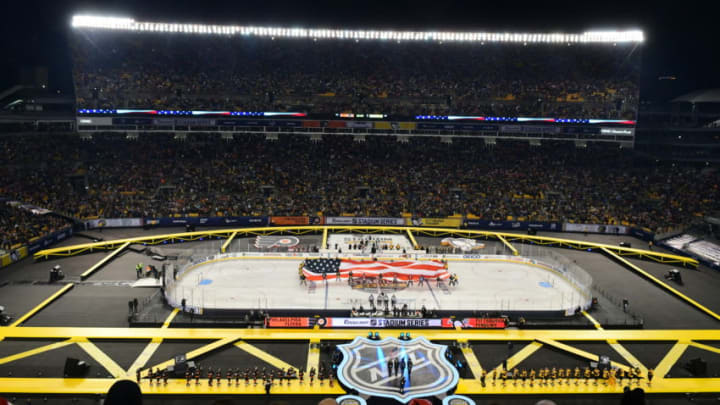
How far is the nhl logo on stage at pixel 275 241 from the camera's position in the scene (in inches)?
1661

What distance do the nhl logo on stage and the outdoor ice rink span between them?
402 centimetres

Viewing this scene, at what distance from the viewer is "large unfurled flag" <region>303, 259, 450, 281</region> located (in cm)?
3372

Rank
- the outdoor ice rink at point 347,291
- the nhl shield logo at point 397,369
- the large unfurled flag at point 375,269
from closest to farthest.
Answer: the nhl shield logo at point 397,369, the outdoor ice rink at point 347,291, the large unfurled flag at point 375,269

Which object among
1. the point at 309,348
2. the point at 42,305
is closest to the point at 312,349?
the point at 309,348

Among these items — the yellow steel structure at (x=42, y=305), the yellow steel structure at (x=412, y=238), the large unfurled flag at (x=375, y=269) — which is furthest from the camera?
the yellow steel structure at (x=412, y=238)

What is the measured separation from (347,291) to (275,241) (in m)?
13.2

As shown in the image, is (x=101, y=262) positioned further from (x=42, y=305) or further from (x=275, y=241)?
(x=275, y=241)

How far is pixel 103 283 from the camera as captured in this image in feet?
109

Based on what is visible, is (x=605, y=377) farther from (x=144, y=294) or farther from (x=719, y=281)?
→ (x=144, y=294)

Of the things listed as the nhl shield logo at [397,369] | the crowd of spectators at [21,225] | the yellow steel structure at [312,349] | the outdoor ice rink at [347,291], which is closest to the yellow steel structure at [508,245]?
the outdoor ice rink at [347,291]

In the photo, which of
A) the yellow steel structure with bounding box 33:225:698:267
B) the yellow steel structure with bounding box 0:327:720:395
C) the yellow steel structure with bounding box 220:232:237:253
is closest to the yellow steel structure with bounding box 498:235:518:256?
→ the yellow steel structure with bounding box 33:225:698:267

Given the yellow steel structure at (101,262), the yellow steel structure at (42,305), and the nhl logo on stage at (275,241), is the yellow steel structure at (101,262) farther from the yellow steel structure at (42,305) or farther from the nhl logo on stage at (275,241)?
the nhl logo on stage at (275,241)

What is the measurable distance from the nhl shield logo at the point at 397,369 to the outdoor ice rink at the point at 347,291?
4.76 meters

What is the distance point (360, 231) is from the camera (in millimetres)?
48906
